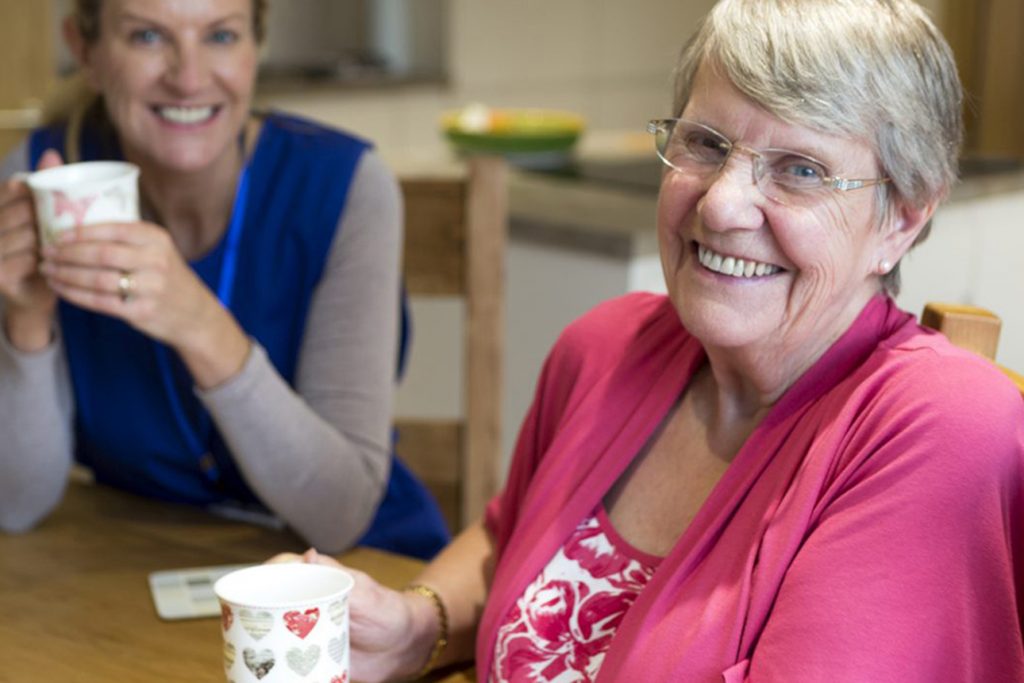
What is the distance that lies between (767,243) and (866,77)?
151 millimetres

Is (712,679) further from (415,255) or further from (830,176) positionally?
(415,255)

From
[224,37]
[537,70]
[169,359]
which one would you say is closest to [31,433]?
[169,359]

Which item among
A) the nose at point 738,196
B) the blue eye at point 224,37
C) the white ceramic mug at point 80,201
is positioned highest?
the blue eye at point 224,37

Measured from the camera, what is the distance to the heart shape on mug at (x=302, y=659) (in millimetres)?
995

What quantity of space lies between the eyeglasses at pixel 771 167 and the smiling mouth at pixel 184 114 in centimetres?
→ 74

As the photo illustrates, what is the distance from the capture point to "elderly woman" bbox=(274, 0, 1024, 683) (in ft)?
3.22

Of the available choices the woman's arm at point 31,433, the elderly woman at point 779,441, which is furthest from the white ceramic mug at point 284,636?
the woman's arm at point 31,433

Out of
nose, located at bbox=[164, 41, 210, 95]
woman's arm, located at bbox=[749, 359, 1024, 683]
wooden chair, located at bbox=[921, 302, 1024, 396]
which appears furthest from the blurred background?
nose, located at bbox=[164, 41, 210, 95]

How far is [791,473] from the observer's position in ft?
3.60

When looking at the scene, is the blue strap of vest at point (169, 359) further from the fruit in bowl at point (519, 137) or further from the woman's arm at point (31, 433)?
the fruit in bowl at point (519, 137)

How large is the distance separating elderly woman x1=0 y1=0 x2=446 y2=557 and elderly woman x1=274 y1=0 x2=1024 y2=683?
355 millimetres

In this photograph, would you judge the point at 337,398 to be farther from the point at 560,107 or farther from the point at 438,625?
A: the point at 560,107

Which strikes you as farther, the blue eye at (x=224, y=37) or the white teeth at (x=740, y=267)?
the blue eye at (x=224, y=37)

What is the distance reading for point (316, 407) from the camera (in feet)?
5.57
